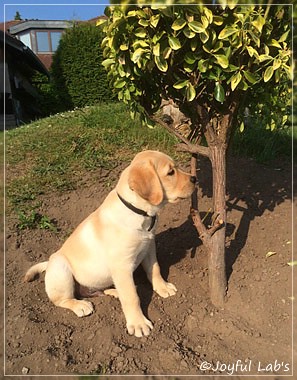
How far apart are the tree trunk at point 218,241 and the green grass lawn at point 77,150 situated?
227cm

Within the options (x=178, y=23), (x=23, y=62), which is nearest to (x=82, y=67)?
(x=23, y=62)

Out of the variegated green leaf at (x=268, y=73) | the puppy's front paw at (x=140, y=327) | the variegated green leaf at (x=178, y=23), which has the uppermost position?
the variegated green leaf at (x=178, y=23)

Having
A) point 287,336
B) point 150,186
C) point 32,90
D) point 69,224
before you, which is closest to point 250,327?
point 287,336

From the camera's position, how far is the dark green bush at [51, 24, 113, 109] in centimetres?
1523

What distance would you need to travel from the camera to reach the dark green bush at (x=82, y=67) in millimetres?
15227

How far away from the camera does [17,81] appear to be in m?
18.5

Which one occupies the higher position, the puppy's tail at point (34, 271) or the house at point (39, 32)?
the house at point (39, 32)

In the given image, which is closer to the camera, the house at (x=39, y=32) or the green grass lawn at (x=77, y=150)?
the green grass lawn at (x=77, y=150)

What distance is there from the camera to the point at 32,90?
19672 mm

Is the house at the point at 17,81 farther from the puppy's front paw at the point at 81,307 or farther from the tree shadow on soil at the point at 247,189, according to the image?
the puppy's front paw at the point at 81,307

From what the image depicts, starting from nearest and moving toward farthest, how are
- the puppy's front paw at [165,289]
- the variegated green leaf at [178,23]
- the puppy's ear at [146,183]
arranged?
the variegated green leaf at [178,23]
the puppy's ear at [146,183]
the puppy's front paw at [165,289]

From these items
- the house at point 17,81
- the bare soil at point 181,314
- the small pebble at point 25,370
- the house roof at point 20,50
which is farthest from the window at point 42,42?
the small pebble at point 25,370

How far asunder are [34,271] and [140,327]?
128 cm

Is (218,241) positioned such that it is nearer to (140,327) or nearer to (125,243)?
(125,243)
